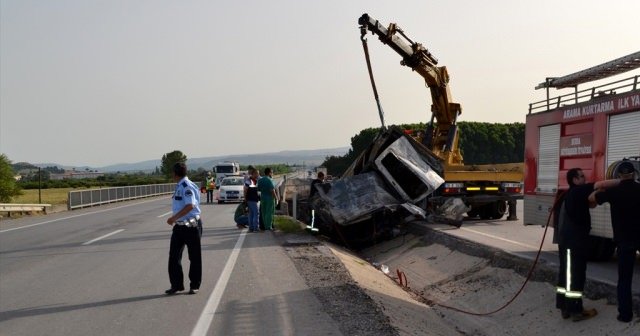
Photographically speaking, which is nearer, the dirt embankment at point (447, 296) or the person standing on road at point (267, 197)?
the dirt embankment at point (447, 296)

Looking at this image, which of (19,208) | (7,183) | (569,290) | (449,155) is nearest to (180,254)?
(569,290)

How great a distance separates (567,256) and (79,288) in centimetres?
658

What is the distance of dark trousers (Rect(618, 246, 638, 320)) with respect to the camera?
628cm

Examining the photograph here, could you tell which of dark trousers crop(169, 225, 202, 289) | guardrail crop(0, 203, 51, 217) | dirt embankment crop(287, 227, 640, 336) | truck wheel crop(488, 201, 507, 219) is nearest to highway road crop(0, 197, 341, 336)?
dark trousers crop(169, 225, 202, 289)

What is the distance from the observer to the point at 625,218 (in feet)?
20.5

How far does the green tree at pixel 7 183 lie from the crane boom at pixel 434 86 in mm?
29322

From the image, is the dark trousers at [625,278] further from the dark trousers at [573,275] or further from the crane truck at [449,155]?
the crane truck at [449,155]

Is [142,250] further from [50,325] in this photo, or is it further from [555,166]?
[555,166]

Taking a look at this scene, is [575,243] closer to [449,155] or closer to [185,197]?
[185,197]

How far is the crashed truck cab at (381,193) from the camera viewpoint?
14914 mm

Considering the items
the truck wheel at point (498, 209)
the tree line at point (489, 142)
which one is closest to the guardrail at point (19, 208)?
the truck wheel at point (498, 209)

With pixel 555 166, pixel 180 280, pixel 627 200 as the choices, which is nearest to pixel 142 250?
pixel 180 280

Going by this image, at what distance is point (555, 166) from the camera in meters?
10.5

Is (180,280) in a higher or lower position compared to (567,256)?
lower
